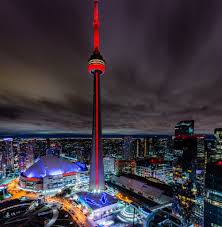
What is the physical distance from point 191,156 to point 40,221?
1692 inches

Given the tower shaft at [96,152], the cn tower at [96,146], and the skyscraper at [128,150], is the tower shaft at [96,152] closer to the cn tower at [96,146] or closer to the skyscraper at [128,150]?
the cn tower at [96,146]

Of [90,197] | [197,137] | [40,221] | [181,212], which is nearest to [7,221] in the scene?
[40,221]

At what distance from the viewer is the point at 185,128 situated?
52.9 metres

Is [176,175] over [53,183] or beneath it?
over

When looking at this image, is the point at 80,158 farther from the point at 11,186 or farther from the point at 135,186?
the point at 135,186

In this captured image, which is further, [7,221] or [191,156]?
[191,156]

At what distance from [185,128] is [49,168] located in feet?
179

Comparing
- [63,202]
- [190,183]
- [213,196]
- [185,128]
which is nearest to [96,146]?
[63,202]

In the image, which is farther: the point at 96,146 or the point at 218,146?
the point at 96,146

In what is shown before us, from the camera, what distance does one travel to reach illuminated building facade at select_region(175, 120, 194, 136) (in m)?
52.0

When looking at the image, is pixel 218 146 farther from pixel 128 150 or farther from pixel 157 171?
pixel 128 150

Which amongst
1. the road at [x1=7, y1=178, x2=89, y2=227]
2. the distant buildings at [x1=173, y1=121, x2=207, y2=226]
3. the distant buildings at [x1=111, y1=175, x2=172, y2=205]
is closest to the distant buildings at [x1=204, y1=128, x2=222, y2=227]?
the distant buildings at [x1=173, y1=121, x2=207, y2=226]

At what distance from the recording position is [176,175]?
145 ft

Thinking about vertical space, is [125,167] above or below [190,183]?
below
